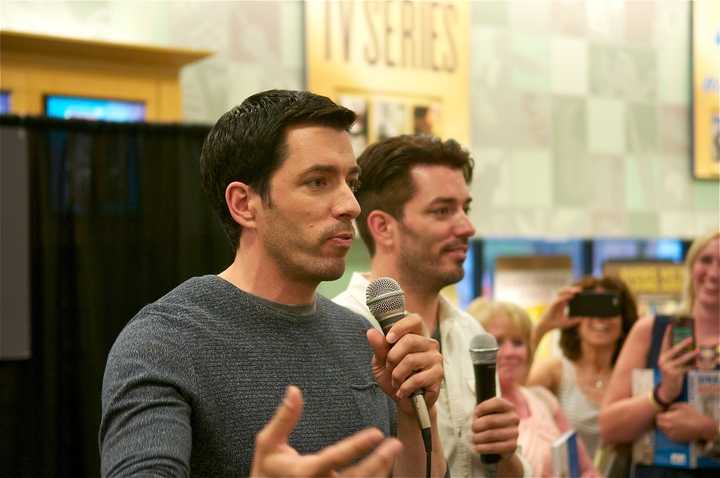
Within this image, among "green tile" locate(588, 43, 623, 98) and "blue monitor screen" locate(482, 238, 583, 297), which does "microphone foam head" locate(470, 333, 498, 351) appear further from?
"green tile" locate(588, 43, 623, 98)

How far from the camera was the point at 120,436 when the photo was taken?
1.37 meters

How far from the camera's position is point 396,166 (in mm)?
2596

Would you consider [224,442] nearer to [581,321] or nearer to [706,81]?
[581,321]

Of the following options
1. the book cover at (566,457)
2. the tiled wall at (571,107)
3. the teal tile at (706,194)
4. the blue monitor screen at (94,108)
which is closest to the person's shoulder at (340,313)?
the book cover at (566,457)

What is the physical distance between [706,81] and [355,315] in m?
5.19

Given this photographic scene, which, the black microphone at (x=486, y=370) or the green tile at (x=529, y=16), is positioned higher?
the green tile at (x=529, y=16)

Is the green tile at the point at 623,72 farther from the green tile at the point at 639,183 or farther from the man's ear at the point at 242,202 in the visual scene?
the man's ear at the point at 242,202

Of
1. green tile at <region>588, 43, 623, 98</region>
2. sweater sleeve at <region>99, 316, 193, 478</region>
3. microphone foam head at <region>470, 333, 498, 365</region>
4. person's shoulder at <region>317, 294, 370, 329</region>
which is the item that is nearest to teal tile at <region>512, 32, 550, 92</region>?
green tile at <region>588, 43, 623, 98</region>

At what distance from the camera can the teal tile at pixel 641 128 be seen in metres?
6.18

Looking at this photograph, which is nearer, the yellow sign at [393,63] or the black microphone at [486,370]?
the black microphone at [486,370]

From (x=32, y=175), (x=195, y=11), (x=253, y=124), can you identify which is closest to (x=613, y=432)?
(x=253, y=124)

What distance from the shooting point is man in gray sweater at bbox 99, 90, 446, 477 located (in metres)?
1.48

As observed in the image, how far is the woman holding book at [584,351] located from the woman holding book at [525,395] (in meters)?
0.20

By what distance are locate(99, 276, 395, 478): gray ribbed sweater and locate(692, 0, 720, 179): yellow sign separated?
5.16 meters
